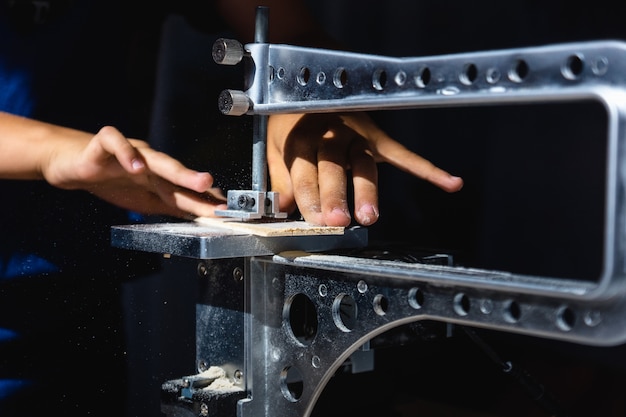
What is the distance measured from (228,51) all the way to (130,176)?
0.20 m

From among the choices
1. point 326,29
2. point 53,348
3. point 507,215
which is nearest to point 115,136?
point 53,348

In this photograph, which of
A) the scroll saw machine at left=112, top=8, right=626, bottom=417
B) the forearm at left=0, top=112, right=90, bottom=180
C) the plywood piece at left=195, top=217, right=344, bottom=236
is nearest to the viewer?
the scroll saw machine at left=112, top=8, right=626, bottom=417

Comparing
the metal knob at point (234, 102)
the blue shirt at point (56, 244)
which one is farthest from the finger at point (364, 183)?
the blue shirt at point (56, 244)

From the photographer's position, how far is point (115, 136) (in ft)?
2.76

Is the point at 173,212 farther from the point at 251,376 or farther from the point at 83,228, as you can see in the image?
the point at 251,376

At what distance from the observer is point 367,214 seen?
32.1 inches

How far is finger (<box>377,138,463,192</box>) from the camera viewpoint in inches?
31.9

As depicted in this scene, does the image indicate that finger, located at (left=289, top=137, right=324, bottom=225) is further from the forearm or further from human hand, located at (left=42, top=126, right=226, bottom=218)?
the forearm

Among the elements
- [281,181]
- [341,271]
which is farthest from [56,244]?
[341,271]

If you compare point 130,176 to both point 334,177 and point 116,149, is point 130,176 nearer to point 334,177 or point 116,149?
point 116,149

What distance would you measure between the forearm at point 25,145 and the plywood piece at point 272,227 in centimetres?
19

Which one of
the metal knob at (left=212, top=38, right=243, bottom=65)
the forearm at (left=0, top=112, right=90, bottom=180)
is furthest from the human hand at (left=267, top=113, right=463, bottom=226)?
the forearm at (left=0, top=112, right=90, bottom=180)

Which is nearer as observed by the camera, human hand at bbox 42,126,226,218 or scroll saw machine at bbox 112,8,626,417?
scroll saw machine at bbox 112,8,626,417

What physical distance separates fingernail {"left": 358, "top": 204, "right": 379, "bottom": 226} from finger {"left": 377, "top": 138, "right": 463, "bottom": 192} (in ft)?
0.19
